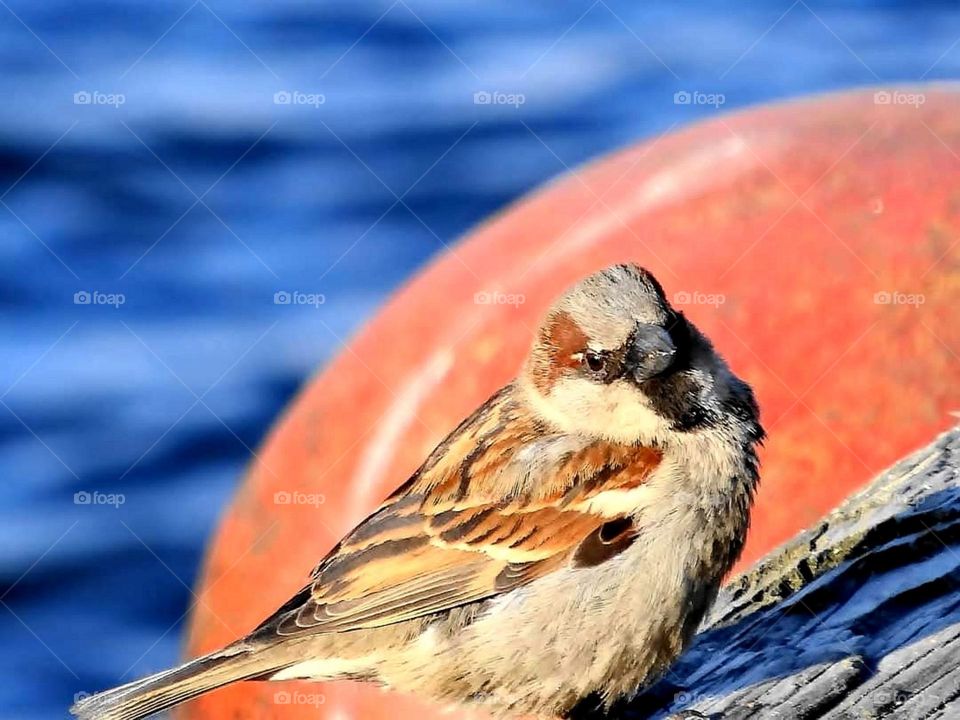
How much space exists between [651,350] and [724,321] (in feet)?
1.44

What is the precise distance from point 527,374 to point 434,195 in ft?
14.7

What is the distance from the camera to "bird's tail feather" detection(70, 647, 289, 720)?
1.88 meters

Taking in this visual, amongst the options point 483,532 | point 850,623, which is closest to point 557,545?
point 483,532

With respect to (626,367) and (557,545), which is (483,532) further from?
(626,367)

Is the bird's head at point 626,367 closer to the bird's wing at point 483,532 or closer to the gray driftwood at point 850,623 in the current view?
the bird's wing at point 483,532

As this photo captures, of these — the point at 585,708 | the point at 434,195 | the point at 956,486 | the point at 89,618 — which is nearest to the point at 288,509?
the point at 585,708

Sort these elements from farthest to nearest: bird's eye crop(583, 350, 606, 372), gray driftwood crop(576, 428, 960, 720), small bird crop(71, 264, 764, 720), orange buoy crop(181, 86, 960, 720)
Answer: orange buoy crop(181, 86, 960, 720)
bird's eye crop(583, 350, 606, 372)
small bird crop(71, 264, 764, 720)
gray driftwood crop(576, 428, 960, 720)

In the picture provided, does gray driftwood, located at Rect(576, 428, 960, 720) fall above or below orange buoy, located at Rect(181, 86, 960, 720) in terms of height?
below

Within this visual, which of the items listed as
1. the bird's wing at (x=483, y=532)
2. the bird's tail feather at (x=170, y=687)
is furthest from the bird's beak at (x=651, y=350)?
the bird's tail feather at (x=170, y=687)

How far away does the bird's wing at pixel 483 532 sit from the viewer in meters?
1.95

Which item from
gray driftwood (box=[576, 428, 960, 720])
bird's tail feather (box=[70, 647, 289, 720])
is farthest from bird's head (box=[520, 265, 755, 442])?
bird's tail feather (box=[70, 647, 289, 720])

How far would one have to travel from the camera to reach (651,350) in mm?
1901

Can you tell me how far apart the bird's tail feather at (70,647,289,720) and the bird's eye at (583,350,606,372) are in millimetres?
658

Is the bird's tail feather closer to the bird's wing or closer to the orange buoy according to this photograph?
the bird's wing
